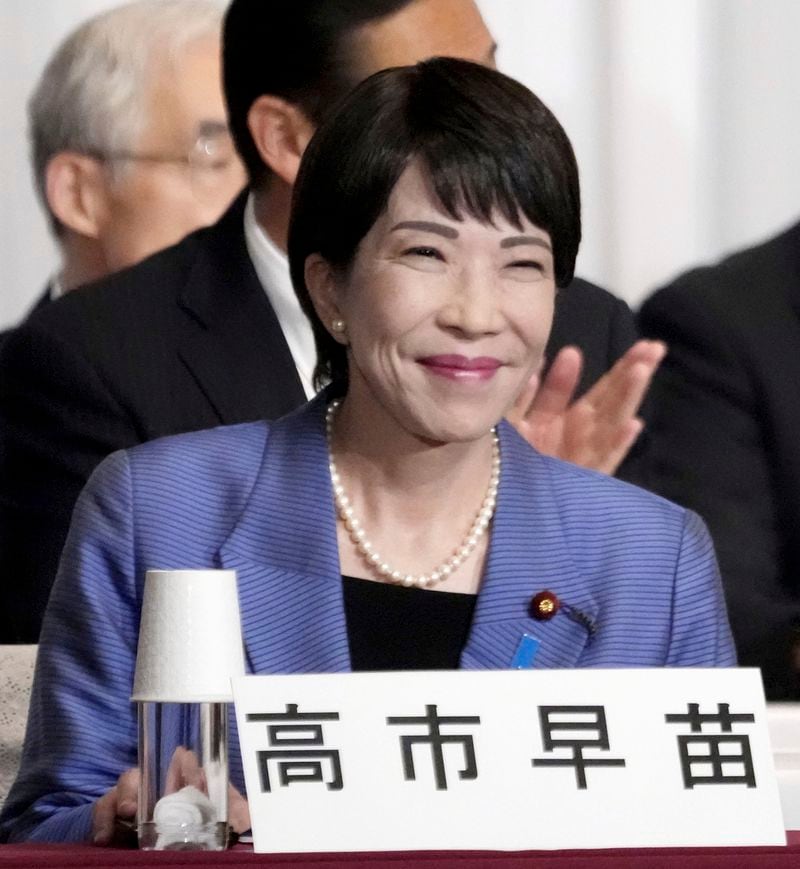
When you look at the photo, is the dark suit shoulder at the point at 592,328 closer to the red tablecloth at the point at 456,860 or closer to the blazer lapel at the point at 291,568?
the blazer lapel at the point at 291,568

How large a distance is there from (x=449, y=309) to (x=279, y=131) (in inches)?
29.5

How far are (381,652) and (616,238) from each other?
80 centimetres

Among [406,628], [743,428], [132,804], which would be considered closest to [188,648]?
[132,804]

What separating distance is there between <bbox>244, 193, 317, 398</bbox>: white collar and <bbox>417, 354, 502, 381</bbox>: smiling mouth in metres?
0.72

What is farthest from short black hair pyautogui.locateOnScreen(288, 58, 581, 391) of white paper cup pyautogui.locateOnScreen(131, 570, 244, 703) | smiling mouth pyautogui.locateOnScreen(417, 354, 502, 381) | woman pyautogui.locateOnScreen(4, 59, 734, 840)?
white paper cup pyautogui.locateOnScreen(131, 570, 244, 703)

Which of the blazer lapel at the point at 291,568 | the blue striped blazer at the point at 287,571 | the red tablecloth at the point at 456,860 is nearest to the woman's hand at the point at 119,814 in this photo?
the red tablecloth at the point at 456,860

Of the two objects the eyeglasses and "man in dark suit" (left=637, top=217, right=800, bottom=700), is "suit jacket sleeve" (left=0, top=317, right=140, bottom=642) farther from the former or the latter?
"man in dark suit" (left=637, top=217, right=800, bottom=700)

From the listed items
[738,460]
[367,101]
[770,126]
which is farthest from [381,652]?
[770,126]

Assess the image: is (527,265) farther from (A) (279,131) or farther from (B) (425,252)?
(A) (279,131)

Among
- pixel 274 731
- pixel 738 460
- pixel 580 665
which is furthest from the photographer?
pixel 738 460

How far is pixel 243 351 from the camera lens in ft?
7.59

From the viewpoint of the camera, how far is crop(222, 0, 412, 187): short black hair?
2.28 metres

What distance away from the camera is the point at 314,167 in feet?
5.40

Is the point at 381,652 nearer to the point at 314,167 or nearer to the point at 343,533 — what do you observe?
the point at 343,533
